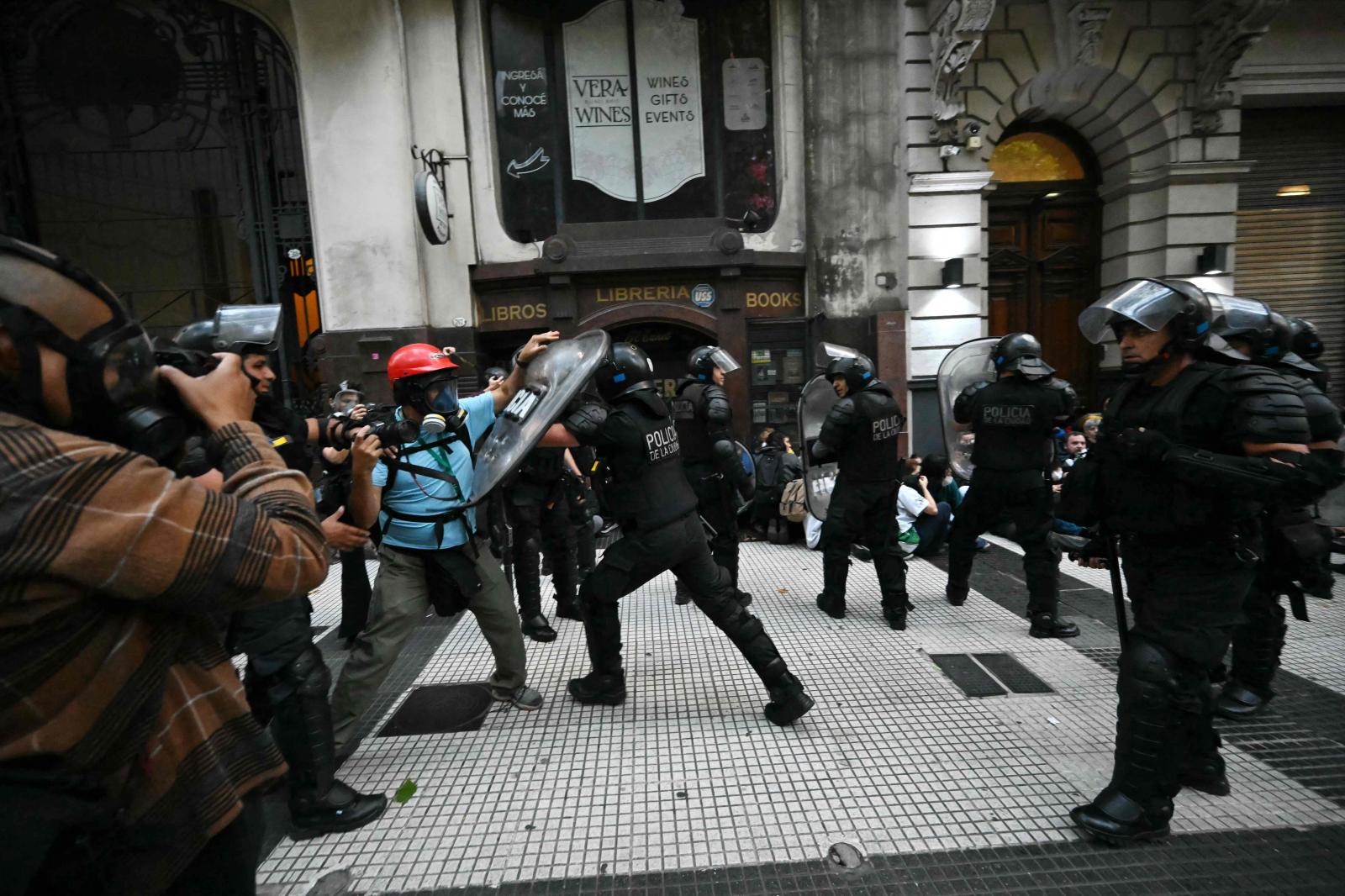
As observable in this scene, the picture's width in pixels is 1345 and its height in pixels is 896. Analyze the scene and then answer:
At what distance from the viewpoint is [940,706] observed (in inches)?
139

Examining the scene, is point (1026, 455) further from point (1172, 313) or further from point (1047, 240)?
point (1047, 240)

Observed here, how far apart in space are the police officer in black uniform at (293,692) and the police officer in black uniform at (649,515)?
4.22 ft

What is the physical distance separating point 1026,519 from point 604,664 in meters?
3.05

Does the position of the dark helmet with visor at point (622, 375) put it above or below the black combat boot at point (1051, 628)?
above

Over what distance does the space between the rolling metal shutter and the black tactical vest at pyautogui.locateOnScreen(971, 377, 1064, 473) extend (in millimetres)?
8406

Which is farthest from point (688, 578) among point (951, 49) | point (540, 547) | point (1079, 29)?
point (1079, 29)

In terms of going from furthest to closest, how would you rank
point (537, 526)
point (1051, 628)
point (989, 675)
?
point (537, 526) → point (1051, 628) → point (989, 675)

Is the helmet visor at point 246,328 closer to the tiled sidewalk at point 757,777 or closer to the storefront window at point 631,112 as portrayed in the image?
the tiled sidewalk at point 757,777

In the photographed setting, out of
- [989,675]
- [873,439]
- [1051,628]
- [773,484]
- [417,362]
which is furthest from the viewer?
[773,484]

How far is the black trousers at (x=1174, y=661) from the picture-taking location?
2.38m

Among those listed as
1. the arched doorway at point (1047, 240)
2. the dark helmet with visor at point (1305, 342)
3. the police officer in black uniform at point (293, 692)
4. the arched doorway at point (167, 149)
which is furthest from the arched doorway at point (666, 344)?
the police officer in black uniform at point (293, 692)

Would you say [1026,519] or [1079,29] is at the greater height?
[1079,29]

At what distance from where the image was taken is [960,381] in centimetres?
545

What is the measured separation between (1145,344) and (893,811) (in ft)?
6.90
